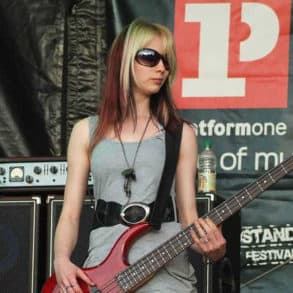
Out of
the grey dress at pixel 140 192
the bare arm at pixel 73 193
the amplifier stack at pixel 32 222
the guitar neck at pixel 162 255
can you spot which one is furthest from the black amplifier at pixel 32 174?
the guitar neck at pixel 162 255

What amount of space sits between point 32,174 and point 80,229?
0.39 meters

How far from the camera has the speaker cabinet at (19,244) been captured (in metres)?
4.88

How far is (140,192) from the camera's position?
3598 mm

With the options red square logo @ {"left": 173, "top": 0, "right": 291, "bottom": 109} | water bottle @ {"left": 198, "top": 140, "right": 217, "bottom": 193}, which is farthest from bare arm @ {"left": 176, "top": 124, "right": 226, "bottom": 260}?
red square logo @ {"left": 173, "top": 0, "right": 291, "bottom": 109}

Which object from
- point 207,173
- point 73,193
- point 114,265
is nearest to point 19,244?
point 207,173

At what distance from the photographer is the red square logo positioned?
5473 mm

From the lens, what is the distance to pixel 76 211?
12.2 ft

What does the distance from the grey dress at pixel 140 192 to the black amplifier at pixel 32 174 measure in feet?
4.46

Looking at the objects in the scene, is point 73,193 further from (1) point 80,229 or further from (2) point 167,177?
(1) point 80,229

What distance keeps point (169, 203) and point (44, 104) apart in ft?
7.28

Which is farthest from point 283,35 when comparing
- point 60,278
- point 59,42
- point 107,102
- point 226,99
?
point 60,278

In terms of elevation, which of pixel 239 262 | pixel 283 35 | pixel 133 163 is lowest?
pixel 239 262

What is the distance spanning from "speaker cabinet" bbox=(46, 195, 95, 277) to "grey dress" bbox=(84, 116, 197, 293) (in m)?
1.11

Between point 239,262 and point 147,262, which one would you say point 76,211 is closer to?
point 147,262
